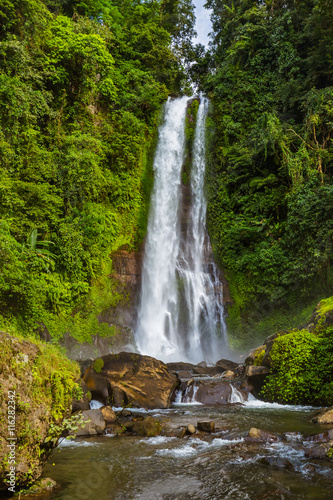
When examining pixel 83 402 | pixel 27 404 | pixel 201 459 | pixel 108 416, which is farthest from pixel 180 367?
pixel 27 404

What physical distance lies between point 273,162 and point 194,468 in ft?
48.1

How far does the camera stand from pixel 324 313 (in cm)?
828

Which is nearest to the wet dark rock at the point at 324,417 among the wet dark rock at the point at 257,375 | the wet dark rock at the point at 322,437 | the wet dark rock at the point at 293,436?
the wet dark rock at the point at 293,436

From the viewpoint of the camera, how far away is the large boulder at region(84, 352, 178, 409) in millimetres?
7707

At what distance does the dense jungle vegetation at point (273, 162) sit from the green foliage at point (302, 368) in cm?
517

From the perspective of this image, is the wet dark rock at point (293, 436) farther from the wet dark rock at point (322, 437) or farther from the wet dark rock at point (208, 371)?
the wet dark rock at point (208, 371)

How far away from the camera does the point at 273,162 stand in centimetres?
1638

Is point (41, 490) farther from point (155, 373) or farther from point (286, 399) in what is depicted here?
point (286, 399)

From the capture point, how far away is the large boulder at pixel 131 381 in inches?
303

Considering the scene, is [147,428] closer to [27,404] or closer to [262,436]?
[262,436]

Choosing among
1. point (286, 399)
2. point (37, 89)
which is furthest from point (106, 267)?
point (286, 399)

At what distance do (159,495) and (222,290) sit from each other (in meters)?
12.3

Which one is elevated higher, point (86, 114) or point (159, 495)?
point (86, 114)

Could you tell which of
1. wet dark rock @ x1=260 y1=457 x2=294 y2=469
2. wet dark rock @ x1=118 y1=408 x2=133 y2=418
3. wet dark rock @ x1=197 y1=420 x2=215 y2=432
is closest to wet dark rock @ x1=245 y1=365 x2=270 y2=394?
wet dark rock @ x1=197 y1=420 x2=215 y2=432
